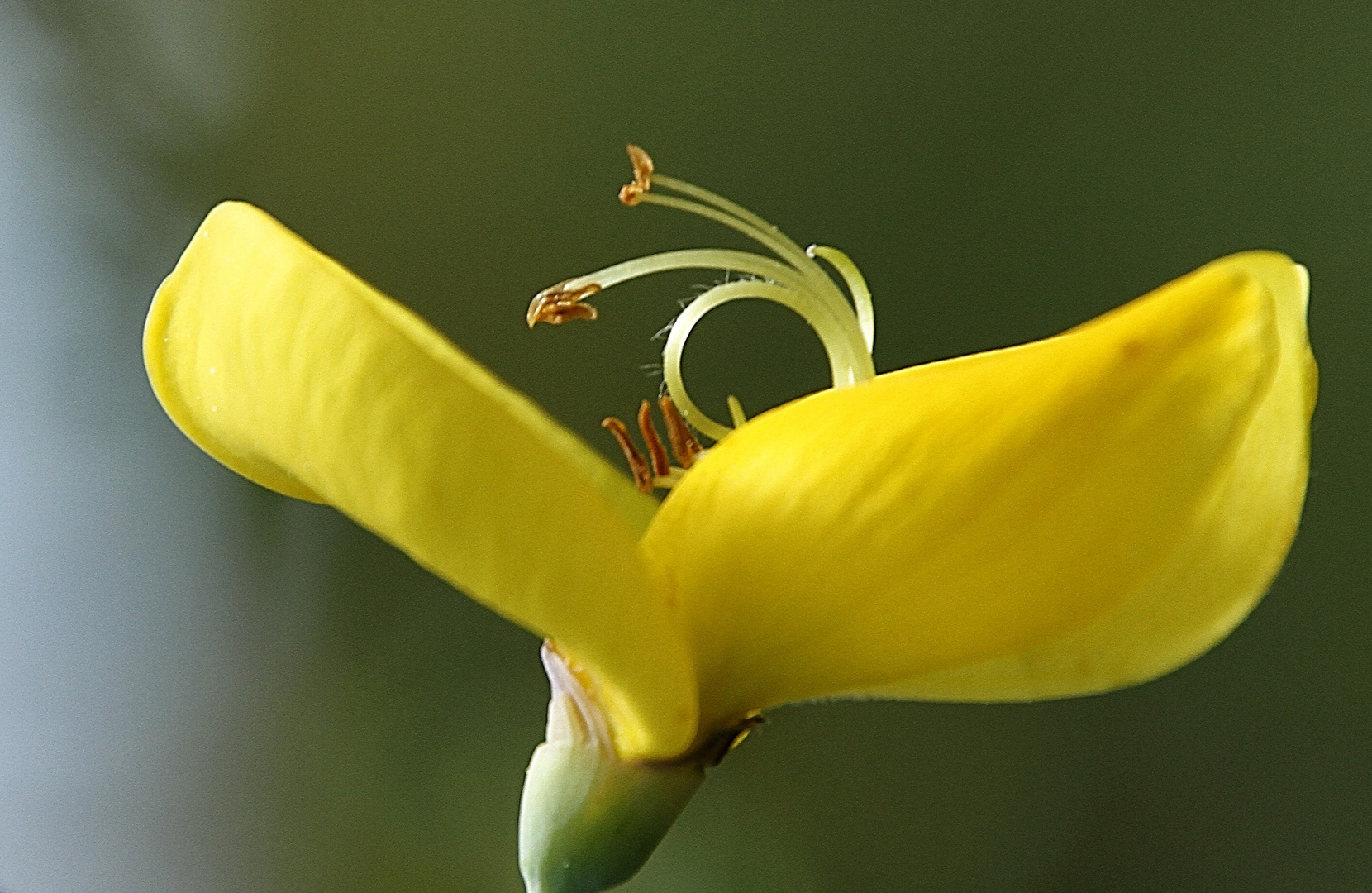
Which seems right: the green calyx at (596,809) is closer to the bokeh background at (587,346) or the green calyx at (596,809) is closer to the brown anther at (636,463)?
the brown anther at (636,463)

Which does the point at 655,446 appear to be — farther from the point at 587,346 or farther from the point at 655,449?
the point at 587,346

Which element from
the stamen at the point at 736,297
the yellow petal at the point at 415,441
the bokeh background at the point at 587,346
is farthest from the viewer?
the bokeh background at the point at 587,346

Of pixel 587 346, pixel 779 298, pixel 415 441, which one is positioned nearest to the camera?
pixel 415 441

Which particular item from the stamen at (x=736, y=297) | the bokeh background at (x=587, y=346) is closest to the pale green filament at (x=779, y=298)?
the stamen at (x=736, y=297)

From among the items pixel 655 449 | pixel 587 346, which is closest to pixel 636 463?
pixel 655 449

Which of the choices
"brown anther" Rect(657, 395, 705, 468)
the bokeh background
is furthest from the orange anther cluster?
the bokeh background

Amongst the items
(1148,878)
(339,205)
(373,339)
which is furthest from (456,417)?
(1148,878)

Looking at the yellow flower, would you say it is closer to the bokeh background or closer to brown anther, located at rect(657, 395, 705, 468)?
brown anther, located at rect(657, 395, 705, 468)
